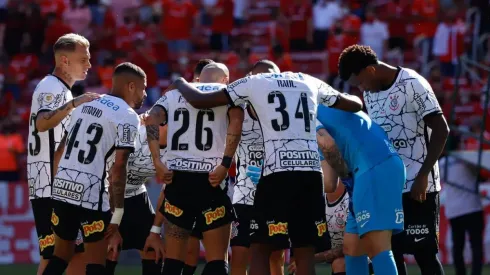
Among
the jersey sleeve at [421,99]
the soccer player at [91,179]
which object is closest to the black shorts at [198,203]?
the soccer player at [91,179]

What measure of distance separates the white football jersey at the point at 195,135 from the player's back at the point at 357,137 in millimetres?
924

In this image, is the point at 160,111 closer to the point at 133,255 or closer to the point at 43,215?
the point at 43,215

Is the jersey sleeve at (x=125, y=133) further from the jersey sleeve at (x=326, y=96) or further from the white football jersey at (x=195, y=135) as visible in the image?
the jersey sleeve at (x=326, y=96)

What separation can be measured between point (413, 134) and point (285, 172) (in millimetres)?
1412

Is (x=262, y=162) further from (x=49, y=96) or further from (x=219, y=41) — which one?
(x=219, y=41)

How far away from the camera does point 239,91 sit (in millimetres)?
8477

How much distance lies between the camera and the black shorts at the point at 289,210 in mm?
8297

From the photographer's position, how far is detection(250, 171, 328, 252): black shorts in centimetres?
830

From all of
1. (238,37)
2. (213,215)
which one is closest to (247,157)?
(213,215)

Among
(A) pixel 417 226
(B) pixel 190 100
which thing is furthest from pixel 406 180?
(B) pixel 190 100

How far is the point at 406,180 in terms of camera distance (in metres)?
9.04

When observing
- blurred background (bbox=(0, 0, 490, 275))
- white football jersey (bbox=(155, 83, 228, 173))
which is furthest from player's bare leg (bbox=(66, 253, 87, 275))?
blurred background (bbox=(0, 0, 490, 275))

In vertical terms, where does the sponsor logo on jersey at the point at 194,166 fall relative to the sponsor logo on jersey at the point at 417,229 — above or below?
above

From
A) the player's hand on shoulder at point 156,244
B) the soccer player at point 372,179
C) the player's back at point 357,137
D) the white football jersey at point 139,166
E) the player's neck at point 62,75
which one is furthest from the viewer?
the white football jersey at point 139,166
